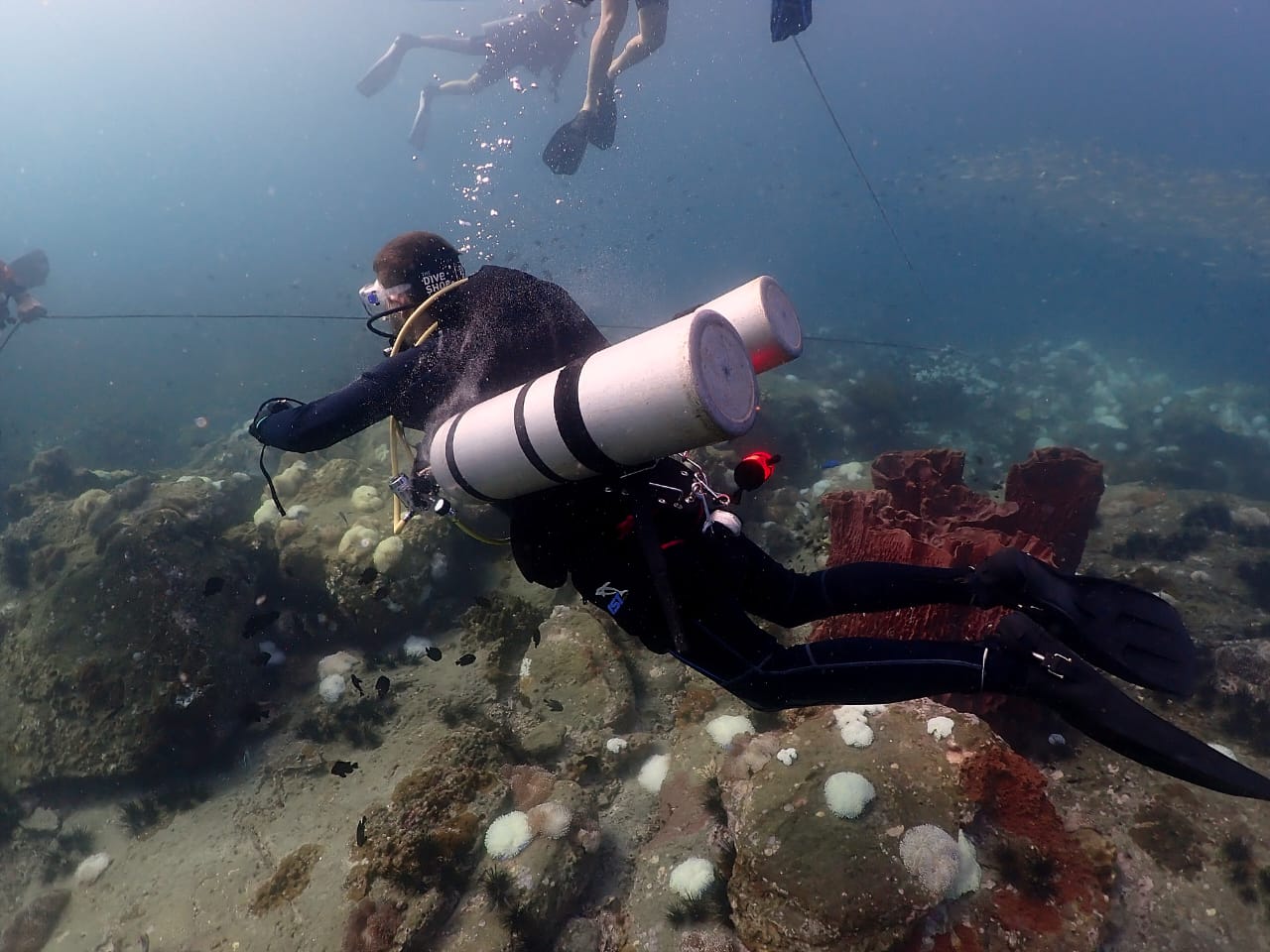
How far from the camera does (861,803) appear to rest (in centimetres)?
384

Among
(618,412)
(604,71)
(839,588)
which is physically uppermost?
(604,71)

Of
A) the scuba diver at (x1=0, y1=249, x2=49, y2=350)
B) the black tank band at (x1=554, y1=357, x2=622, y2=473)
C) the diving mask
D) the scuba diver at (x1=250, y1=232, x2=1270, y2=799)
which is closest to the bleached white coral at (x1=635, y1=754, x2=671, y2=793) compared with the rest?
the scuba diver at (x1=250, y1=232, x2=1270, y2=799)

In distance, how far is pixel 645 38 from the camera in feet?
45.2

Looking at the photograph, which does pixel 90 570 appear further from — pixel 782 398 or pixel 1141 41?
pixel 1141 41

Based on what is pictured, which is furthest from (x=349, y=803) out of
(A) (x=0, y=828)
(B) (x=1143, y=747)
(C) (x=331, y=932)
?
(B) (x=1143, y=747)

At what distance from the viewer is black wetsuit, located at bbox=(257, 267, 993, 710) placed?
3285 mm

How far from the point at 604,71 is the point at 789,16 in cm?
837

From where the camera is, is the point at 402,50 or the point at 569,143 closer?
the point at 569,143

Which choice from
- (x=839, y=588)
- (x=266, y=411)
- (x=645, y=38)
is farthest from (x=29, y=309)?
(x=839, y=588)

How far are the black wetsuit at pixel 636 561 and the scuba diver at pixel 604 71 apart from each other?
13.3 meters

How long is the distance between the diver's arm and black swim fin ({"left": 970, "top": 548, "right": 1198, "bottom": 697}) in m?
3.71

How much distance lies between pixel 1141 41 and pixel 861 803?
176224 mm

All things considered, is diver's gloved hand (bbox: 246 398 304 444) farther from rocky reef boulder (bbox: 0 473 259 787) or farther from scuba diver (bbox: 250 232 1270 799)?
rocky reef boulder (bbox: 0 473 259 787)

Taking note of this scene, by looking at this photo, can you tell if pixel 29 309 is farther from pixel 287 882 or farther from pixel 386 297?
pixel 287 882
